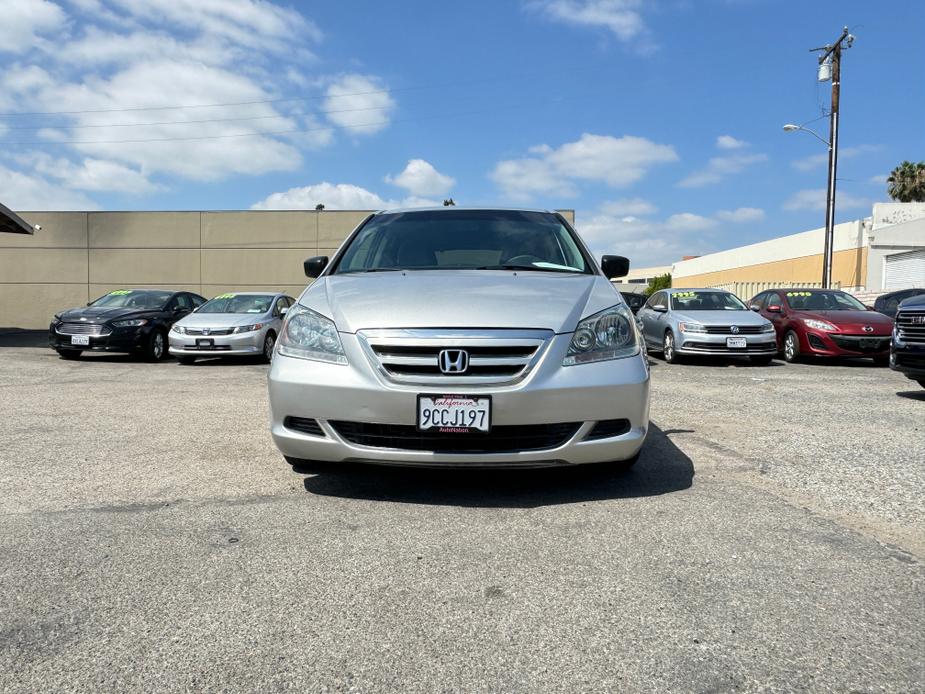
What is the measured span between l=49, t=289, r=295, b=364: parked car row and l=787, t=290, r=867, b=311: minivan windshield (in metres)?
9.13

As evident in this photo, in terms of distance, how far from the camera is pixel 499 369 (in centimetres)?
333

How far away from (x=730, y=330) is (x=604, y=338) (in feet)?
28.7

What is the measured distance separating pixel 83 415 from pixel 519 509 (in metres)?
4.40

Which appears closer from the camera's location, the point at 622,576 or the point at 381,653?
the point at 381,653

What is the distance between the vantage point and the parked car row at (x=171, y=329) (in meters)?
11.8

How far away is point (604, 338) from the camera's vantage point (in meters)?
3.55

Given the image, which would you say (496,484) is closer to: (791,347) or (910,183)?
(791,347)

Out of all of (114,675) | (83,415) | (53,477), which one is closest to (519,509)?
(114,675)

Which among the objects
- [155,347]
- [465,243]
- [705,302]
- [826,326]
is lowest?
[155,347]

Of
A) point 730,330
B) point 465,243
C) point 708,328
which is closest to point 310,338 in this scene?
point 465,243

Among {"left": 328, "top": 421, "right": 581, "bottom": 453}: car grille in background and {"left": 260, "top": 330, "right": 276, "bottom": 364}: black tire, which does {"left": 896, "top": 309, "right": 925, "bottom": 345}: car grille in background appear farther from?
{"left": 260, "top": 330, "right": 276, "bottom": 364}: black tire

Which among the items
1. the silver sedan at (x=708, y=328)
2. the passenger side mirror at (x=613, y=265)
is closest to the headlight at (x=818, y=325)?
the silver sedan at (x=708, y=328)

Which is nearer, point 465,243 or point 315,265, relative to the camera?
point 465,243

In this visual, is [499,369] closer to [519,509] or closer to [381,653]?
[519,509]
